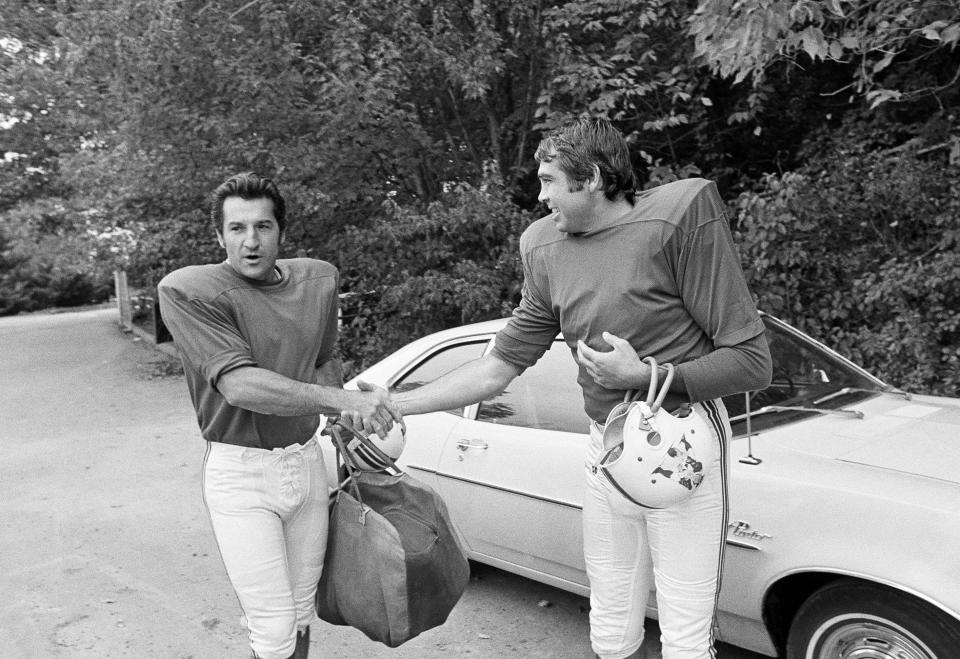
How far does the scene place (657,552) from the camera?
2.35m

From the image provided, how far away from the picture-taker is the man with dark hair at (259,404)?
8.14 ft

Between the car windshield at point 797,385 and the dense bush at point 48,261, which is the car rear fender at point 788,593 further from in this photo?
the dense bush at point 48,261

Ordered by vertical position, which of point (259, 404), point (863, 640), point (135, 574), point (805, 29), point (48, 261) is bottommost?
point (135, 574)

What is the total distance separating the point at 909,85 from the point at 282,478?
24.9ft

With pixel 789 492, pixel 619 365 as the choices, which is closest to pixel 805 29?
pixel 789 492

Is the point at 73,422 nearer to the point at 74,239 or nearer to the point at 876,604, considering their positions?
the point at 74,239

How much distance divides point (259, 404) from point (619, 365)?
3.34 feet

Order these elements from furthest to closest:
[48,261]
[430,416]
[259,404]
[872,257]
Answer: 1. [48,261]
2. [872,257]
3. [430,416]
4. [259,404]

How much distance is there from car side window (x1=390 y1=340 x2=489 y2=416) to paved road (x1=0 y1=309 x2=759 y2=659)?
3.68 feet

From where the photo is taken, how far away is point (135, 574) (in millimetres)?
4719

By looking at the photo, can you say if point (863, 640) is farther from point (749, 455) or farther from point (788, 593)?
point (749, 455)

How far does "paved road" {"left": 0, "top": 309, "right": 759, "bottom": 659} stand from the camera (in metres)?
3.83

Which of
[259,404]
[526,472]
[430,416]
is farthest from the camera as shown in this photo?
[430,416]

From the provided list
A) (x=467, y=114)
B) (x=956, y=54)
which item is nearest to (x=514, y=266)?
(x=467, y=114)
